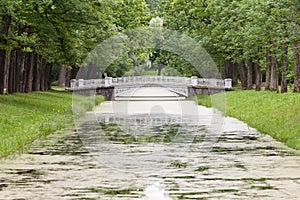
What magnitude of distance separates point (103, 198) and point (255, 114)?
891 inches

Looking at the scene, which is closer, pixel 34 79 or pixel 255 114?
pixel 255 114

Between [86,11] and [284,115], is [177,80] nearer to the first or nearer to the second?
[86,11]

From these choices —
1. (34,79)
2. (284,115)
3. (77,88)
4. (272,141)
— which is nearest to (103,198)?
(272,141)

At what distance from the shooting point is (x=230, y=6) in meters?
62.6

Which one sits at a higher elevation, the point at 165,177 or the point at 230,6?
the point at 230,6

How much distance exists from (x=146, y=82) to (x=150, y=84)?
0.67m

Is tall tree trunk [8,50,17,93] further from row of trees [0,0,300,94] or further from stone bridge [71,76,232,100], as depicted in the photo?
stone bridge [71,76,232,100]

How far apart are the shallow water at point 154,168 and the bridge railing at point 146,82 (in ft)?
151

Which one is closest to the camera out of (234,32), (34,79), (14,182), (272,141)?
(14,182)

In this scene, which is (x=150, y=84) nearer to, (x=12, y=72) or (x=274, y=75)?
(x=274, y=75)

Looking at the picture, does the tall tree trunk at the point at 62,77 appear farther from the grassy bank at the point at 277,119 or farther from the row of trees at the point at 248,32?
the grassy bank at the point at 277,119

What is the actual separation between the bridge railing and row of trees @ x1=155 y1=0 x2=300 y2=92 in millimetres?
2347

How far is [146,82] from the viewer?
8350 centimetres

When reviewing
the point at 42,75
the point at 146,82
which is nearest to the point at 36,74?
the point at 42,75
